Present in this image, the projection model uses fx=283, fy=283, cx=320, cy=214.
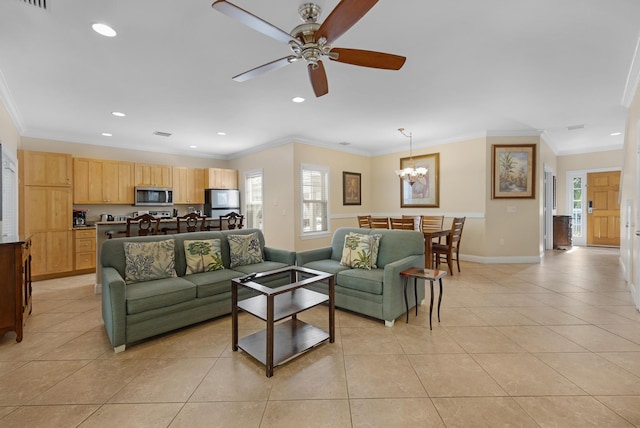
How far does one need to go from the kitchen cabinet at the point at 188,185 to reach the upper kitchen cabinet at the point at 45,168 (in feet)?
6.18

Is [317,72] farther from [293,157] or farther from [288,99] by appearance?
[293,157]

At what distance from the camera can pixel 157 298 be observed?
2.51 meters

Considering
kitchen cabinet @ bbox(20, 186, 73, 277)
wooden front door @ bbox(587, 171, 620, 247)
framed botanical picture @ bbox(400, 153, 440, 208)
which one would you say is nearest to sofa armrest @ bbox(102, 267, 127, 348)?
Result: kitchen cabinet @ bbox(20, 186, 73, 277)

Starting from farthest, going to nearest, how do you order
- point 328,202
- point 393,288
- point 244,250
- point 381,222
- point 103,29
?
point 328,202 < point 381,222 < point 244,250 < point 393,288 < point 103,29

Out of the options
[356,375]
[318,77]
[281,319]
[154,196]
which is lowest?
[356,375]

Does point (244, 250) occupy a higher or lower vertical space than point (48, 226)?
lower

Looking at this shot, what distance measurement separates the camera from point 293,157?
18.7 feet

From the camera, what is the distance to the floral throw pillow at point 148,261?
9.27 ft

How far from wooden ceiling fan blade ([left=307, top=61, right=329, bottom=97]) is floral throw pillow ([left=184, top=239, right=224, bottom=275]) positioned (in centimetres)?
209

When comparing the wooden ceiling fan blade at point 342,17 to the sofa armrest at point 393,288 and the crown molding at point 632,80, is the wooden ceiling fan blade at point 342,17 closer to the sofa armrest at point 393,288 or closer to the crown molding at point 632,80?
the sofa armrest at point 393,288

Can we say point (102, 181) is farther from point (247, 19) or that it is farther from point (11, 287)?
point (247, 19)

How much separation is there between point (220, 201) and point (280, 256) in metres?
3.82

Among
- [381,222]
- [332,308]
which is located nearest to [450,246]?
[381,222]

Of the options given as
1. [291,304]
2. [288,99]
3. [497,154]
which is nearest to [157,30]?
[288,99]
